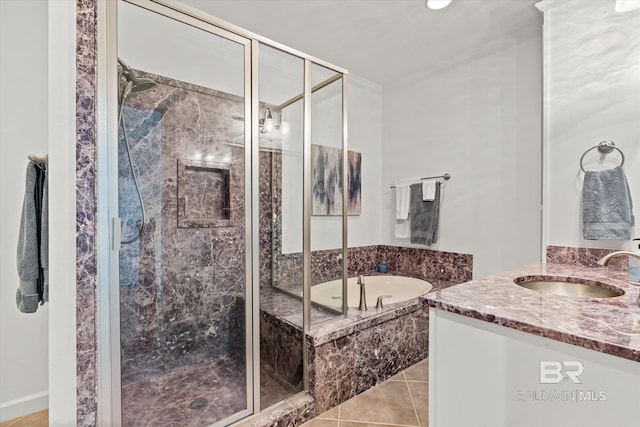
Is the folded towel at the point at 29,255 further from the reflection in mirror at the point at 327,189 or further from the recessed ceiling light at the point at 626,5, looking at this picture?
the recessed ceiling light at the point at 626,5

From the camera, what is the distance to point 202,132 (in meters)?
1.92

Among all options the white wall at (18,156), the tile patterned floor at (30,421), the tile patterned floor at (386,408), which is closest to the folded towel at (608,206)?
the tile patterned floor at (386,408)

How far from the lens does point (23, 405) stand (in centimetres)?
169

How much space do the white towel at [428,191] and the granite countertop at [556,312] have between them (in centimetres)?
176

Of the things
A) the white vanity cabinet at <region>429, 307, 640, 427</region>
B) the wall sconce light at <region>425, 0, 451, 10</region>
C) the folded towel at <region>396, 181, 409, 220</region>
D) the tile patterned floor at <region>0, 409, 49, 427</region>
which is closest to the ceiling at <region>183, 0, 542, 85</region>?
the wall sconce light at <region>425, 0, 451, 10</region>

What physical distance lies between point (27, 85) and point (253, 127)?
1332mm

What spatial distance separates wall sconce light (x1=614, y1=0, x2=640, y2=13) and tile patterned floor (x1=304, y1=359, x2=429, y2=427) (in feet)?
8.12

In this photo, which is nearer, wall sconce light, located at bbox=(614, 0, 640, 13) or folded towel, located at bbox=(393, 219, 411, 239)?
wall sconce light, located at bbox=(614, 0, 640, 13)

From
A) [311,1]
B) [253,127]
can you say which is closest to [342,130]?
[253,127]

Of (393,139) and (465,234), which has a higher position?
(393,139)

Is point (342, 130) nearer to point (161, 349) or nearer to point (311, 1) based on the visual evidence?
point (311, 1)

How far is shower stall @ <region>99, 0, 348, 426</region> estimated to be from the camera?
133 cm

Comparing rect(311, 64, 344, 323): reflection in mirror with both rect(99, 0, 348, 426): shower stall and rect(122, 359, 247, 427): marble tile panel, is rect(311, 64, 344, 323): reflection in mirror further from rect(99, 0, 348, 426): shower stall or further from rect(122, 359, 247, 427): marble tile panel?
rect(122, 359, 247, 427): marble tile panel

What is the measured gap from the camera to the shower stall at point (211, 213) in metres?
1.33
